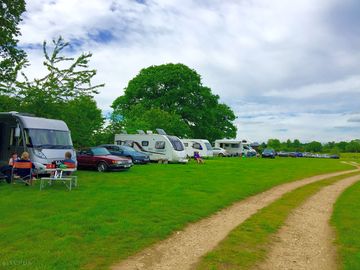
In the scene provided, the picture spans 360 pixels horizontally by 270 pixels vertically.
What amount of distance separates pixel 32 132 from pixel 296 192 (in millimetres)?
11714

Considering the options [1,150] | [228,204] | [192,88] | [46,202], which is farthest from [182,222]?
[192,88]

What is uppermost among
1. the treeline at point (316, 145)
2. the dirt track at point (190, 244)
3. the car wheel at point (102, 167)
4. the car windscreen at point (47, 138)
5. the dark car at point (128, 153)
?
the treeline at point (316, 145)

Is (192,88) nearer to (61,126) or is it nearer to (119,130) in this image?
(119,130)

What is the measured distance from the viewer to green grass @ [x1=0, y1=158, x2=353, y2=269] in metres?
5.63

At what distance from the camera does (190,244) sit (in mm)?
6574

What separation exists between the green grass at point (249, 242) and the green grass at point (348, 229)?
123 centimetres

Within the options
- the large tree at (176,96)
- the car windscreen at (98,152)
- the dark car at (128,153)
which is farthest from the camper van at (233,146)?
the car windscreen at (98,152)

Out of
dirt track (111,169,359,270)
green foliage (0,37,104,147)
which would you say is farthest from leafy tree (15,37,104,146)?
dirt track (111,169,359,270)

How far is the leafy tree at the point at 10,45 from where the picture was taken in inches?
791

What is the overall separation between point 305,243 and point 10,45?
20790 millimetres

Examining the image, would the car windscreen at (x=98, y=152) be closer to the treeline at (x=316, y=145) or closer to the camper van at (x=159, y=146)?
the camper van at (x=159, y=146)

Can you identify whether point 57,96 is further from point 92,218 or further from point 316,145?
point 316,145

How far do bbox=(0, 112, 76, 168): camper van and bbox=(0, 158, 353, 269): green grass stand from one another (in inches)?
99.4

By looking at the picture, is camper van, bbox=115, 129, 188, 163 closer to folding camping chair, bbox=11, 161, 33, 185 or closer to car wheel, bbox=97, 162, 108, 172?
car wheel, bbox=97, 162, 108, 172
